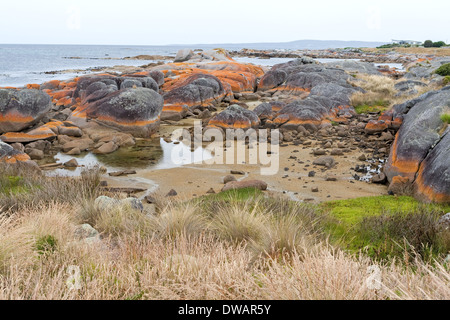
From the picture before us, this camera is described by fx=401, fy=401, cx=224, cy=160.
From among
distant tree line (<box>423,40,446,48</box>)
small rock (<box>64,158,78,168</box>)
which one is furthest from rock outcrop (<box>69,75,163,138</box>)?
distant tree line (<box>423,40,446,48</box>)

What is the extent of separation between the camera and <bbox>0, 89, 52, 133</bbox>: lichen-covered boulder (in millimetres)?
16750

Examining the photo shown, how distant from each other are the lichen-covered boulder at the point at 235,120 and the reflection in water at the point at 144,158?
2.43 meters

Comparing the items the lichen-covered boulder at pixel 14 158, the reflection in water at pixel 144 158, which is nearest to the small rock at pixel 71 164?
the reflection in water at pixel 144 158

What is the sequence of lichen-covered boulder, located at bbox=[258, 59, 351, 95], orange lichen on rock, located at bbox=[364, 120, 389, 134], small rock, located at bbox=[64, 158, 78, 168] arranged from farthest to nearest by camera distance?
lichen-covered boulder, located at bbox=[258, 59, 351, 95]
orange lichen on rock, located at bbox=[364, 120, 389, 134]
small rock, located at bbox=[64, 158, 78, 168]

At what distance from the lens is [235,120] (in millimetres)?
18188

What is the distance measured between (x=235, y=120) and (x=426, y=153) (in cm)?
908

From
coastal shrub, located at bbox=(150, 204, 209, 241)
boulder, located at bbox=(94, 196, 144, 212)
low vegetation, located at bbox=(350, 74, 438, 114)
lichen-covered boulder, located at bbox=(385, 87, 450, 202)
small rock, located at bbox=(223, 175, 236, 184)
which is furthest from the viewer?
low vegetation, located at bbox=(350, 74, 438, 114)

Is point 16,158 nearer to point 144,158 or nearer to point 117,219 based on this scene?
point 144,158

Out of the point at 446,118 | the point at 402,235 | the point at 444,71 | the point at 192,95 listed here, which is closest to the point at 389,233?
the point at 402,235

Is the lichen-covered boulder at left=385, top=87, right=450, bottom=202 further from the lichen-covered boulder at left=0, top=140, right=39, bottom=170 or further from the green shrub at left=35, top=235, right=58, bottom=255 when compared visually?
the lichen-covered boulder at left=0, top=140, right=39, bottom=170

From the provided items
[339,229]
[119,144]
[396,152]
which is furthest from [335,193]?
[119,144]

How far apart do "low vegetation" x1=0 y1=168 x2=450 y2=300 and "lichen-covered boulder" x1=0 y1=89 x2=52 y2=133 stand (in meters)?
10.0

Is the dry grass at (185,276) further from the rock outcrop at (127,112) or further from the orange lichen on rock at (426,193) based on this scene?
the rock outcrop at (127,112)
